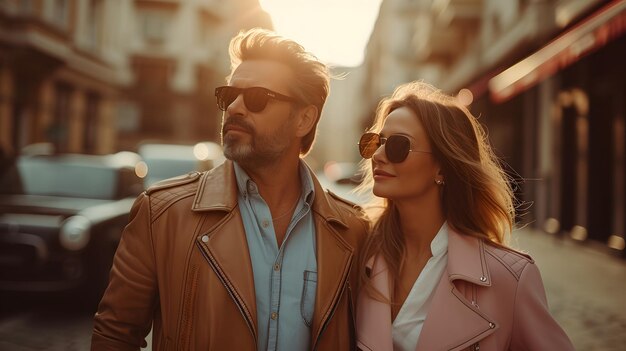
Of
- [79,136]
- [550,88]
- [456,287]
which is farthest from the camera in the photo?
[79,136]

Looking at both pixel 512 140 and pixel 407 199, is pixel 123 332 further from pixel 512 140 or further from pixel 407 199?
pixel 512 140

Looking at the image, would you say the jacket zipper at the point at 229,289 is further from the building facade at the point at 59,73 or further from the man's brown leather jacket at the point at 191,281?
the building facade at the point at 59,73

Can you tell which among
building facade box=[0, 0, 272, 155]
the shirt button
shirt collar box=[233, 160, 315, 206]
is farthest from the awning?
building facade box=[0, 0, 272, 155]

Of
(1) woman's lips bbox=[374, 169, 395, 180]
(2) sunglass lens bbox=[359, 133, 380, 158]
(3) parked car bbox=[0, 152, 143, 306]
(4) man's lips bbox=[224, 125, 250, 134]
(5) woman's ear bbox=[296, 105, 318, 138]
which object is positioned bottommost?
(3) parked car bbox=[0, 152, 143, 306]

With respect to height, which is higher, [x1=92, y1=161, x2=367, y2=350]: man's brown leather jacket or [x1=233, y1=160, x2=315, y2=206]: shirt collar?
[x1=233, y1=160, x2=315, y2=206]: shirt collar

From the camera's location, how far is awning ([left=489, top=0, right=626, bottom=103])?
24.1 feet

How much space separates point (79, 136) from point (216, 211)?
27.1m

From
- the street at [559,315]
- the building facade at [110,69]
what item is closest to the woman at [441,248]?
the street at [559,315]

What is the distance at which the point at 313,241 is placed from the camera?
2.41 metres

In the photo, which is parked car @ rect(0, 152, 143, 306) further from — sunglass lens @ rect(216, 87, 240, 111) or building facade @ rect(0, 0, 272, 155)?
building facade @ rect(0, 0, 272, 155)

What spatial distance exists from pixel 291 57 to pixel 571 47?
7422 mm

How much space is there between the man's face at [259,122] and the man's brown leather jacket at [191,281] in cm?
20

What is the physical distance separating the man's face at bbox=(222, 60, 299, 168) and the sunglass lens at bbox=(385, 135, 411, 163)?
44cm

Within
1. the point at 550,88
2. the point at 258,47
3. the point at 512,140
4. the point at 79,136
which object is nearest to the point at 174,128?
the point at 79,136
